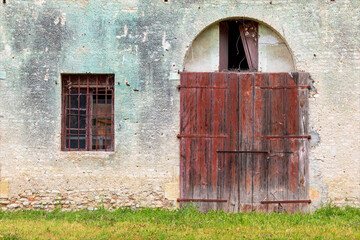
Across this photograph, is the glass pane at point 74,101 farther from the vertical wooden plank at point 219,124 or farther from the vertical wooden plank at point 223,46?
the vertical wooden plank at point 223,46

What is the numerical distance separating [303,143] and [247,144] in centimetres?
98

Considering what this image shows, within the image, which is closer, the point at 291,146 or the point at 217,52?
the point at 291,146

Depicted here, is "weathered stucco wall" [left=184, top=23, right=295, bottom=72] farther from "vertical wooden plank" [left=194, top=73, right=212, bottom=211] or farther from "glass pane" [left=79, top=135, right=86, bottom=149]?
"glass pane" [left=79, top=135, right=86, bottom=149]

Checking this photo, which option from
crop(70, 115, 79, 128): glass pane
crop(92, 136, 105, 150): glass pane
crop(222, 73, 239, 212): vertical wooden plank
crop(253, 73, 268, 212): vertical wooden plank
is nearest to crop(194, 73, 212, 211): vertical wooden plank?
crop(222, 73, 239, 212): vertical wooden plank

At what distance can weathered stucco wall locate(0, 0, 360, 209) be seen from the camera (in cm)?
671

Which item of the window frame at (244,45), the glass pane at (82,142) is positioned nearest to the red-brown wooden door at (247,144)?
the window frame at (244,45)

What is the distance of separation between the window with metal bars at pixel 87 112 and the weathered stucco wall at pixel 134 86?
198 millimetres

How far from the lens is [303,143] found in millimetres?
6695

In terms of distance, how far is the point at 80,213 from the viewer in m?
6.45

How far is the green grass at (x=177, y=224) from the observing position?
5.24 m

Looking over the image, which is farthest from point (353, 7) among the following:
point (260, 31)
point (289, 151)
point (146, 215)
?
point (146, 215)

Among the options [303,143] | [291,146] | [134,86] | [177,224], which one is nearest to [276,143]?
[291,146]

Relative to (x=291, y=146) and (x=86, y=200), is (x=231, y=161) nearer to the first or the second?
(x=291, y=146)

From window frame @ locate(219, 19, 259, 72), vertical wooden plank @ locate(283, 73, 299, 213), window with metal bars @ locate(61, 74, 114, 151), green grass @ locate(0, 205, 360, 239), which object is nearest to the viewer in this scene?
green grass @ locate(0, 205, 360, 239)
